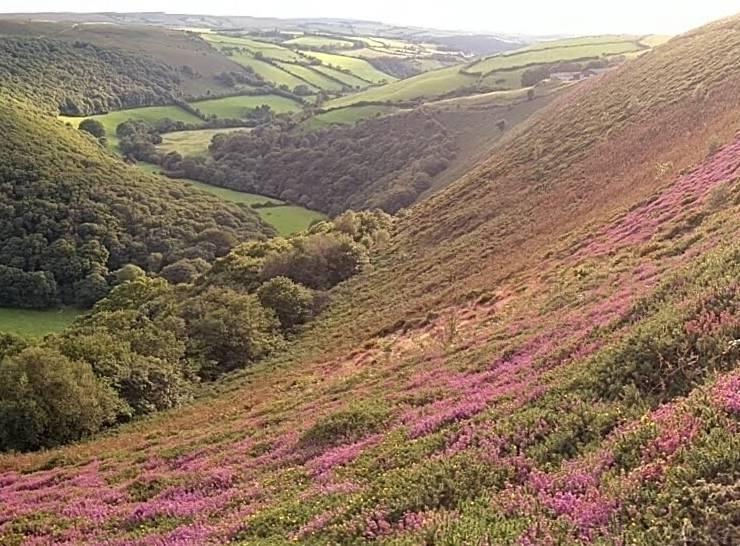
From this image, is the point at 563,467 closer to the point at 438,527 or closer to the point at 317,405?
the point at 438,527

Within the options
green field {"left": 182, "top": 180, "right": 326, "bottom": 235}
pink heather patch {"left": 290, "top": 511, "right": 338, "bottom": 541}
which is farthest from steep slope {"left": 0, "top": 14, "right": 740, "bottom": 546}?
green field {"left": 182, "top": 180, "right": 326, "bottom": 235}

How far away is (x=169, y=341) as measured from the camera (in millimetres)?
39312

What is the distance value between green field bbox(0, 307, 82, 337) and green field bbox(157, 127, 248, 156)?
251ft

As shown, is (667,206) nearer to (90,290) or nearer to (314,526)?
(314,526)

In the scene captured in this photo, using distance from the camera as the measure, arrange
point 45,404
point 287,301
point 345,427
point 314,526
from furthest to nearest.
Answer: point 287,301 → point 45,404 → point 345,427 → point 314,526

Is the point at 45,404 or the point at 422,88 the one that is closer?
the point at 45,404

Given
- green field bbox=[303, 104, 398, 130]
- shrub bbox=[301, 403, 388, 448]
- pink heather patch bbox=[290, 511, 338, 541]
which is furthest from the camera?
green field bbox=[303, 104, 398, 130]

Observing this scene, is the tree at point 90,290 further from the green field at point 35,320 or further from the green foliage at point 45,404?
the green foliage at point 45,404

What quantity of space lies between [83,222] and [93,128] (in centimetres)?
6341

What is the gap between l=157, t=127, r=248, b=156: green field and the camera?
552 feet

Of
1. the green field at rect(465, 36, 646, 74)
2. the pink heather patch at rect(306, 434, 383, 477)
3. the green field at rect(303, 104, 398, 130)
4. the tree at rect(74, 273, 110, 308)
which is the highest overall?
the green field at rect(465, 36, 646, 74)

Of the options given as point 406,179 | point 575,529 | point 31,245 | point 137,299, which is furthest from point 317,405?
point 31,245

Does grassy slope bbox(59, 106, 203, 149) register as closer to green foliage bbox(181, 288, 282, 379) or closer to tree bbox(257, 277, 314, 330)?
tree bbox(257, 277, 314, 330)

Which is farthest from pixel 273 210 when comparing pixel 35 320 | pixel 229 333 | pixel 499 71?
pixel 229 333
